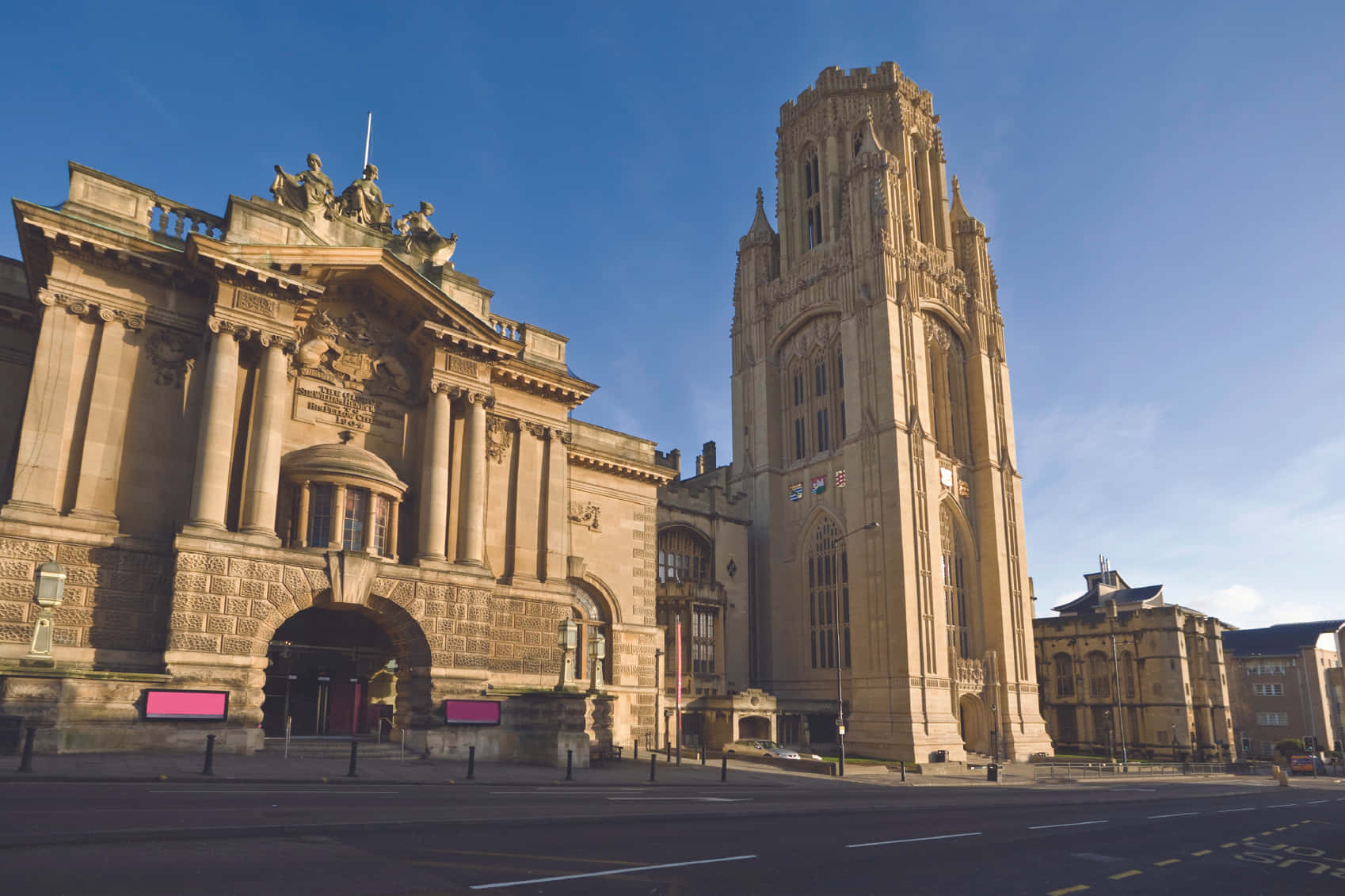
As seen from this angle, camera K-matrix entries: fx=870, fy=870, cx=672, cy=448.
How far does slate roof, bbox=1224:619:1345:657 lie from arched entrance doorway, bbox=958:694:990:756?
54.0m

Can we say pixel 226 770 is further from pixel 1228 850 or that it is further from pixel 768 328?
pixel 768 328

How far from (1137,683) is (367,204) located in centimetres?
6914

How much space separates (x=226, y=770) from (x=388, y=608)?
9.11m

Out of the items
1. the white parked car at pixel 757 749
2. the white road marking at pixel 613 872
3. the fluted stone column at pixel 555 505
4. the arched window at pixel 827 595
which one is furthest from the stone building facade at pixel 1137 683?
the white road marking at pixel 613 872

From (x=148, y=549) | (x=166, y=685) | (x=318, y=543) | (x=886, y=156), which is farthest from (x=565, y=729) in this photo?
(x=886, y=156)

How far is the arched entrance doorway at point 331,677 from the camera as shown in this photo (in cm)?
3006

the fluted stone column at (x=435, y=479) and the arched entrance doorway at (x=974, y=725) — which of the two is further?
the arched entrance doorway at (x=974, y=725)

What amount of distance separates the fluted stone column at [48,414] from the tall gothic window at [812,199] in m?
50.1

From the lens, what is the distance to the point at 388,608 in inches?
1075

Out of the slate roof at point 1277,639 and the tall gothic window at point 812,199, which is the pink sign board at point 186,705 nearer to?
the tall gothic window at point 812,199

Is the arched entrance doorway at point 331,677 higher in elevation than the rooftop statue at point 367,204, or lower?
lower

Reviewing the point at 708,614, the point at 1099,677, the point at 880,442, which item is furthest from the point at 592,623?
the point at 1099,677

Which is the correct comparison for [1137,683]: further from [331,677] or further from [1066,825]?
[331,677]

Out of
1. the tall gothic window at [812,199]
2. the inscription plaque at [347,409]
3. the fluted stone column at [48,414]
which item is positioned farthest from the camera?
the tall gothic window at [812,199]
